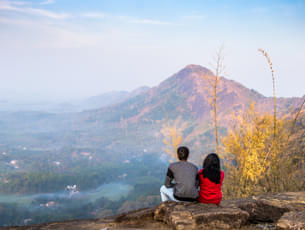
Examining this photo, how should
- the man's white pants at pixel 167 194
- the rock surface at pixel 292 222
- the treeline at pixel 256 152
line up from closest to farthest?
the rock surface at pixel 292 222 < the man's white pants at pixel 167 194 < the treeline at pixel 256 152

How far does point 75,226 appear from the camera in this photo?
710 centimetres

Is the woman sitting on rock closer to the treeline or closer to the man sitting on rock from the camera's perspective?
the man sitting on rock

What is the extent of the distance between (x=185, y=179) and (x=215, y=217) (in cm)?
105

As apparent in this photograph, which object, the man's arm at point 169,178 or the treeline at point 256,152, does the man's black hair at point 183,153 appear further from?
the treeline at point 256,152

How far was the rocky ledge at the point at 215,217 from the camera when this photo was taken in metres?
5.75

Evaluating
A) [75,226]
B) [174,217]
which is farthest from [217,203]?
[75,226]

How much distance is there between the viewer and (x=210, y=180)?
621 centimetres

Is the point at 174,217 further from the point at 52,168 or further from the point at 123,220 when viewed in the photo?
the point at 52,168

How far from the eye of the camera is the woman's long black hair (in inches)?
237

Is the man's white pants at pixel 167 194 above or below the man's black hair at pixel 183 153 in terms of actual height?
below

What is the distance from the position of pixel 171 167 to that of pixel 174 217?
1.14m

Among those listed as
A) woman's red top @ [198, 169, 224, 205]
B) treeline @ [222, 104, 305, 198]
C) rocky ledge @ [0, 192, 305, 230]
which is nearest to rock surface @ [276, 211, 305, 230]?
rocky ledge @ [0, 192, 305, 230]

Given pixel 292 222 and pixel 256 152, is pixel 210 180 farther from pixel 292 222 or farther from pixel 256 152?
pixel 256 152

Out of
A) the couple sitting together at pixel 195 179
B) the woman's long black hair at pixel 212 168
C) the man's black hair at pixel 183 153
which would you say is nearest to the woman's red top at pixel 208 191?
the couple sitting together at pixel 195 179
